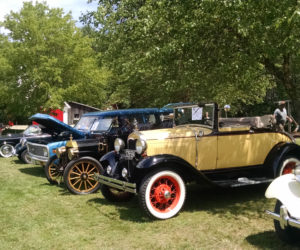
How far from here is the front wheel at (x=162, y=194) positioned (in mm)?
5031

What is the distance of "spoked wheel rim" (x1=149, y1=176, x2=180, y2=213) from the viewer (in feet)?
17.0

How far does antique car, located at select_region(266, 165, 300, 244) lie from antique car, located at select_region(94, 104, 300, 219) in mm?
1617

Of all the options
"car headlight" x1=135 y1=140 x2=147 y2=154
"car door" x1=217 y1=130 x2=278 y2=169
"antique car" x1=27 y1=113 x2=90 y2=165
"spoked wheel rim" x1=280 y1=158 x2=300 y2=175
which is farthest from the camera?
"antique car" x1=27 y1=113 x2=90 y2=165

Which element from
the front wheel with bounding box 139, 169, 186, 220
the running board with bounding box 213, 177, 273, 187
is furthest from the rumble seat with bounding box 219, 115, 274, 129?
the front wheel with bounding box 139, 169, 186, 220

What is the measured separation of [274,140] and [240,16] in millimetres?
2424

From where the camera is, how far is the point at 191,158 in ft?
19.3

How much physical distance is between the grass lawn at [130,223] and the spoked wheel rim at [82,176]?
0.86 feet

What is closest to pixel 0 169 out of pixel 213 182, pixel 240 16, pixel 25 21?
pixel 213 182

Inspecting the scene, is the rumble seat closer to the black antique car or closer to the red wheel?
the red wheel

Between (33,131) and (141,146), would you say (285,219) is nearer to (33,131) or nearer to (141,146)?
(141,146)

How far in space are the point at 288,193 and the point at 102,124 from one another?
18.5 ft

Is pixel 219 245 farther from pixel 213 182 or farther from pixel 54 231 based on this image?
pixel 54 231

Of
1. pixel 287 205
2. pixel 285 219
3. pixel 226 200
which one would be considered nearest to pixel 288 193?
pixel 287 205

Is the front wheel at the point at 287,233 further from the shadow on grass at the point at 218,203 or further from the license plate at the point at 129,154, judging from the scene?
the license plate at the point at 129,154
